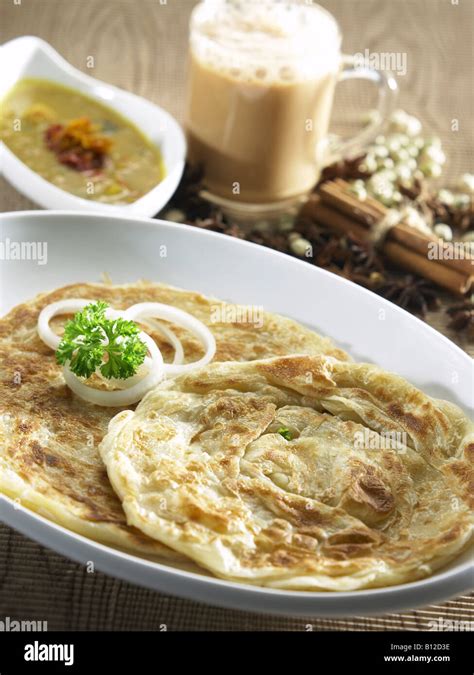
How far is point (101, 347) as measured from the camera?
4.15 metres

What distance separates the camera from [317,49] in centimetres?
635

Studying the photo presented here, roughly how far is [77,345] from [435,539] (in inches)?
71.8

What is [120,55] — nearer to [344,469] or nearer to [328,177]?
[328,177]

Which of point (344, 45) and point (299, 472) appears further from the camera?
point (344, 45)

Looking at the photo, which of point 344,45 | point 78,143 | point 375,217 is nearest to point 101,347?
point 78,143

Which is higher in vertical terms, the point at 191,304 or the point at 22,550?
the point at 191,304

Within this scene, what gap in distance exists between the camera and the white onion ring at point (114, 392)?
13.6ft

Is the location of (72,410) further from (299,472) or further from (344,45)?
(344,45)

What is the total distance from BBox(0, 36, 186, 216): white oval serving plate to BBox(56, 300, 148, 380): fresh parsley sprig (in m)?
1.70

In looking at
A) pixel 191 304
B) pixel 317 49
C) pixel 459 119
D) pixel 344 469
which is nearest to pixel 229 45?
pixel 317 49

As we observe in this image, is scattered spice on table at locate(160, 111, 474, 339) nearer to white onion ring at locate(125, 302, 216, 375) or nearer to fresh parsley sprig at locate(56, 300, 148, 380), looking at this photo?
white onion ring at locate(125, 302, 216, 375)

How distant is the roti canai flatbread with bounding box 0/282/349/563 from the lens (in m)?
3.48

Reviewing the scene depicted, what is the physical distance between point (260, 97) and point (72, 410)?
3.13m

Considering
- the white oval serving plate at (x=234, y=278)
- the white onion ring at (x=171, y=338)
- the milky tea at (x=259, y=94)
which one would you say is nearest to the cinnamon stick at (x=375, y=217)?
the milky tea at (x=259, y=94)
